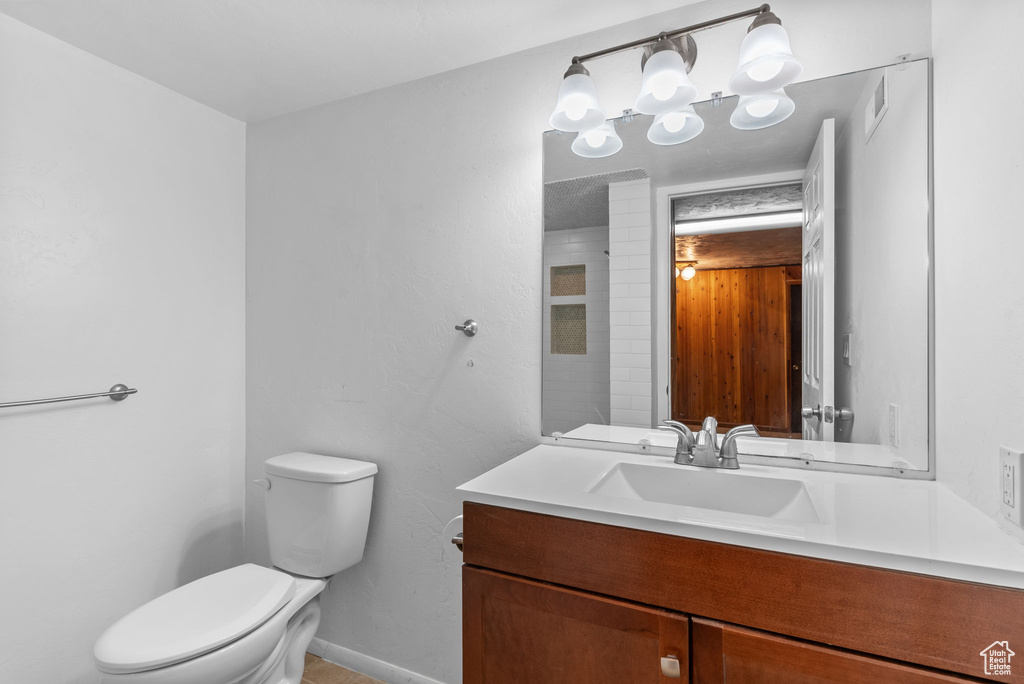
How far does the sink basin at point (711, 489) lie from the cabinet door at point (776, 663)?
30cm

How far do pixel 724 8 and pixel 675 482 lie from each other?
1.23m

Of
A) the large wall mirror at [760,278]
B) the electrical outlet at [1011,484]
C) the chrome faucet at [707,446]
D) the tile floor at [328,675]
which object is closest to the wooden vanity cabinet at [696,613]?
the electrical outlet at [1011,484]

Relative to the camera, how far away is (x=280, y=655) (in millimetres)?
1500

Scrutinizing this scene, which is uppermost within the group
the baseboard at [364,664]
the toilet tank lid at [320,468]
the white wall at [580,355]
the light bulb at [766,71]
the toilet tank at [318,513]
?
the light bulb at [766,71]

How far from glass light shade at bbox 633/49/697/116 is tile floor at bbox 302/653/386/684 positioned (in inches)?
80.6

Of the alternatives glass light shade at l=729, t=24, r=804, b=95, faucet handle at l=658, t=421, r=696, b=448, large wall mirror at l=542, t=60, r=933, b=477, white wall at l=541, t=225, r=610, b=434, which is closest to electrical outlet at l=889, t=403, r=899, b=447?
large wall mirror at l=542, t=60, r=933, b=477

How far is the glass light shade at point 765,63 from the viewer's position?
3.72 ft

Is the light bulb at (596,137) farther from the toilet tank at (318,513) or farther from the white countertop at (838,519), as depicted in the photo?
the toilet tank at (318,513)

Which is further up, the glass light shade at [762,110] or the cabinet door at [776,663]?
the glass light shade at [762,110]

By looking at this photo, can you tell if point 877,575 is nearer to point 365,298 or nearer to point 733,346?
point 733,346

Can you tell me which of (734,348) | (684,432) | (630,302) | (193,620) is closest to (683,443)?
(684,432)

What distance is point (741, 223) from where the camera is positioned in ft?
4.40

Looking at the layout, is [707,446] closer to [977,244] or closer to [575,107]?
[977,244]

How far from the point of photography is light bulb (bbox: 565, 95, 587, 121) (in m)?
1.38
